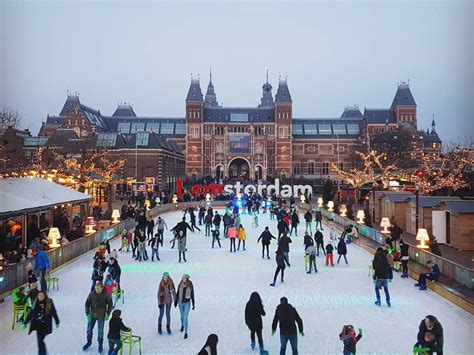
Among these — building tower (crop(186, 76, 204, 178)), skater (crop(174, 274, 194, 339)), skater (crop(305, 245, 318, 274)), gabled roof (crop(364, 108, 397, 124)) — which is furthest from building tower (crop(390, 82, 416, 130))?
skater (crop(174, 274, 194, 339))

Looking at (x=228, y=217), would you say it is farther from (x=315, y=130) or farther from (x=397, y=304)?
(x=315, y=130)

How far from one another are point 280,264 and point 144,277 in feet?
11.4

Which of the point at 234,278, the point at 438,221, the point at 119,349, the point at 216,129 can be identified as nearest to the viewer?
the point at 119,349

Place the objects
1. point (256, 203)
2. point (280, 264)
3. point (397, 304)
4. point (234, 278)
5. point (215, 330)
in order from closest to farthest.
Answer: point (215, 330)
point (397, 304)
point (280, 264)
point (234, 278)
point (256, 203)

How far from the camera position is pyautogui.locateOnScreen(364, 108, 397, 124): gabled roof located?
77.2m

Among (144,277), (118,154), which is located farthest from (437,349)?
(118,154)

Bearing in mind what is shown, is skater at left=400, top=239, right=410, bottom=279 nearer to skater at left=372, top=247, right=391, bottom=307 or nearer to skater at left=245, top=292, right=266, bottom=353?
skater at left=372, top=247, right=391, bottom=307

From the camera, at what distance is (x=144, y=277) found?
12.3 m

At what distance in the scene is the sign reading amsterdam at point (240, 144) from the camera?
250ft

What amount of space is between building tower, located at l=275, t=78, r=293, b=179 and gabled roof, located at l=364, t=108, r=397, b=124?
12.2m

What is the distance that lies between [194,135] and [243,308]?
68.4 metres

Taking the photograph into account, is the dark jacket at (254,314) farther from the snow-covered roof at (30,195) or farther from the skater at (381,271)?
the snow-covered roof at (30,195)

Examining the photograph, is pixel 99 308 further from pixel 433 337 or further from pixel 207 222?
pixel 207 222

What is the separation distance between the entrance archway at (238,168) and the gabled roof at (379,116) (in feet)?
66.3
